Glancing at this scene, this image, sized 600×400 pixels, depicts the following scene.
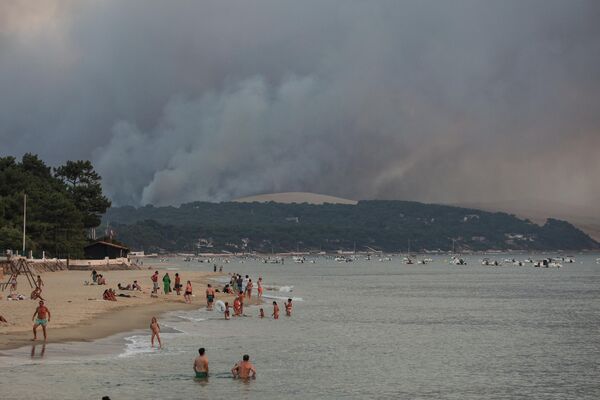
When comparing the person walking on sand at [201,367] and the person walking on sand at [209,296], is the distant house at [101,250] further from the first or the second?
the person walking on sand at [201,367]

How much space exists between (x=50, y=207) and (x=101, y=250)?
31.0 m

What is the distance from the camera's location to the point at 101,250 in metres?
169

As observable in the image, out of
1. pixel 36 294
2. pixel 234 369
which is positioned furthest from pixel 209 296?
pixel 234 369

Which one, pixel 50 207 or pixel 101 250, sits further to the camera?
pixel 101 250

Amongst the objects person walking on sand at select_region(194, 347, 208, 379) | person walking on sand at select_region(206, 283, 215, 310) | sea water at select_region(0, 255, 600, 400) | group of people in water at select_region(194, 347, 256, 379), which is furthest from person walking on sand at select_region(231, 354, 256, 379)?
person walking on sand at select_region(206, 283, 215, 310)

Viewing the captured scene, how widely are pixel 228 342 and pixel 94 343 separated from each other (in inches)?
345

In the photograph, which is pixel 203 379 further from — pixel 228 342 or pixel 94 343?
pixel 228 342

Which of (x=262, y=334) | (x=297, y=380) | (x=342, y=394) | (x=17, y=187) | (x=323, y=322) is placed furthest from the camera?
(x=17, y=187)

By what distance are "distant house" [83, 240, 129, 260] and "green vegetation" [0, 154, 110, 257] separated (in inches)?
215

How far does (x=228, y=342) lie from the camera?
161ft

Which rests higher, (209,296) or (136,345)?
(209,296)

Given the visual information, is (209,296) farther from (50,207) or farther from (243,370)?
(50,207)

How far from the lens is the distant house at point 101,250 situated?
549 feet

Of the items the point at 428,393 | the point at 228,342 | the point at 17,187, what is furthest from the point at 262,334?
the point at 17,187
